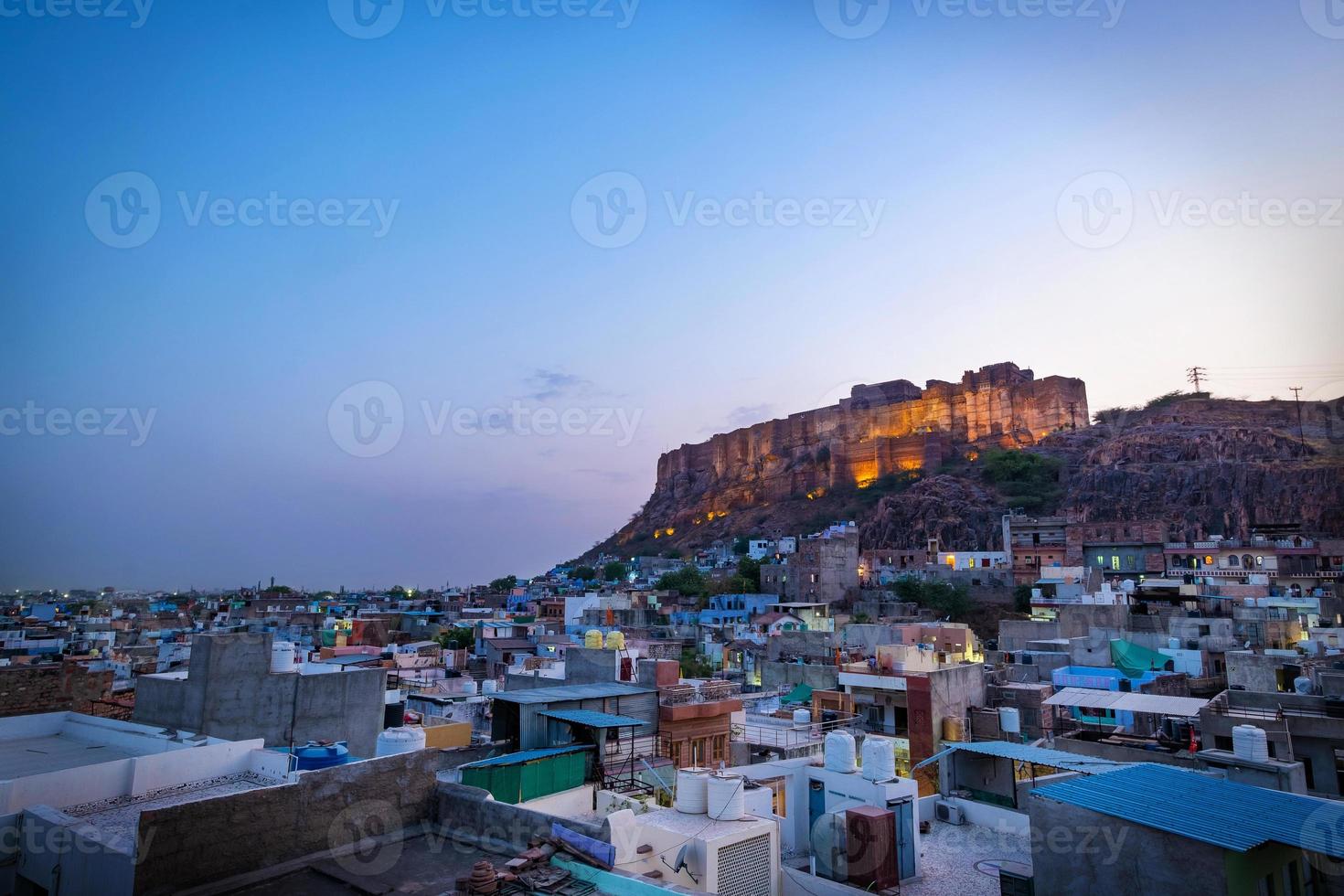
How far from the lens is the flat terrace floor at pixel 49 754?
381 inches

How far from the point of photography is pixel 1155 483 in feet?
226

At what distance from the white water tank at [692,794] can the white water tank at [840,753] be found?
3.70 meters

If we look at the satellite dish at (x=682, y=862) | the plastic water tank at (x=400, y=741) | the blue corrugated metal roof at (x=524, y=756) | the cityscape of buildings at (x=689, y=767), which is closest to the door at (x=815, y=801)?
the cityscape of buildings at (x=689, y=767)

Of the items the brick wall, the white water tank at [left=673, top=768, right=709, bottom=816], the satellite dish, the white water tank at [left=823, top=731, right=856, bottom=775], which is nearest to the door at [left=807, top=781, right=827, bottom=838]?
the white water tank at [left=823, top=731, right=856, bottom=775]

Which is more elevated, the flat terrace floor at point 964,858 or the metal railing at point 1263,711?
the metal railing at point 1263,711

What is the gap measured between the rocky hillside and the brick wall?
6426cm

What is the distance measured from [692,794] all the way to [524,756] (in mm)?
2272

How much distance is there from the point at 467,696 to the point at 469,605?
41.0 m

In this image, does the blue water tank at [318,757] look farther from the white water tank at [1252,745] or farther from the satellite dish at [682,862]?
the white water tank at [1252,745]

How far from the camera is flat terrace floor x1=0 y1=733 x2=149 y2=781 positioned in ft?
31.8

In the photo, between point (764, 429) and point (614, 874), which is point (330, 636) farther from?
point (764, 429)

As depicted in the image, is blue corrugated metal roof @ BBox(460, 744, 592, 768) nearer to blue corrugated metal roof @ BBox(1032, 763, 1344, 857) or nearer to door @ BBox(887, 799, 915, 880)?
door @ BBox(887, 799, 915, 880)

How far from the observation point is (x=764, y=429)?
126562 mm

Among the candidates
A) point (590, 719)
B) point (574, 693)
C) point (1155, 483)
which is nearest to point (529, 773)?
point (590, 719)
